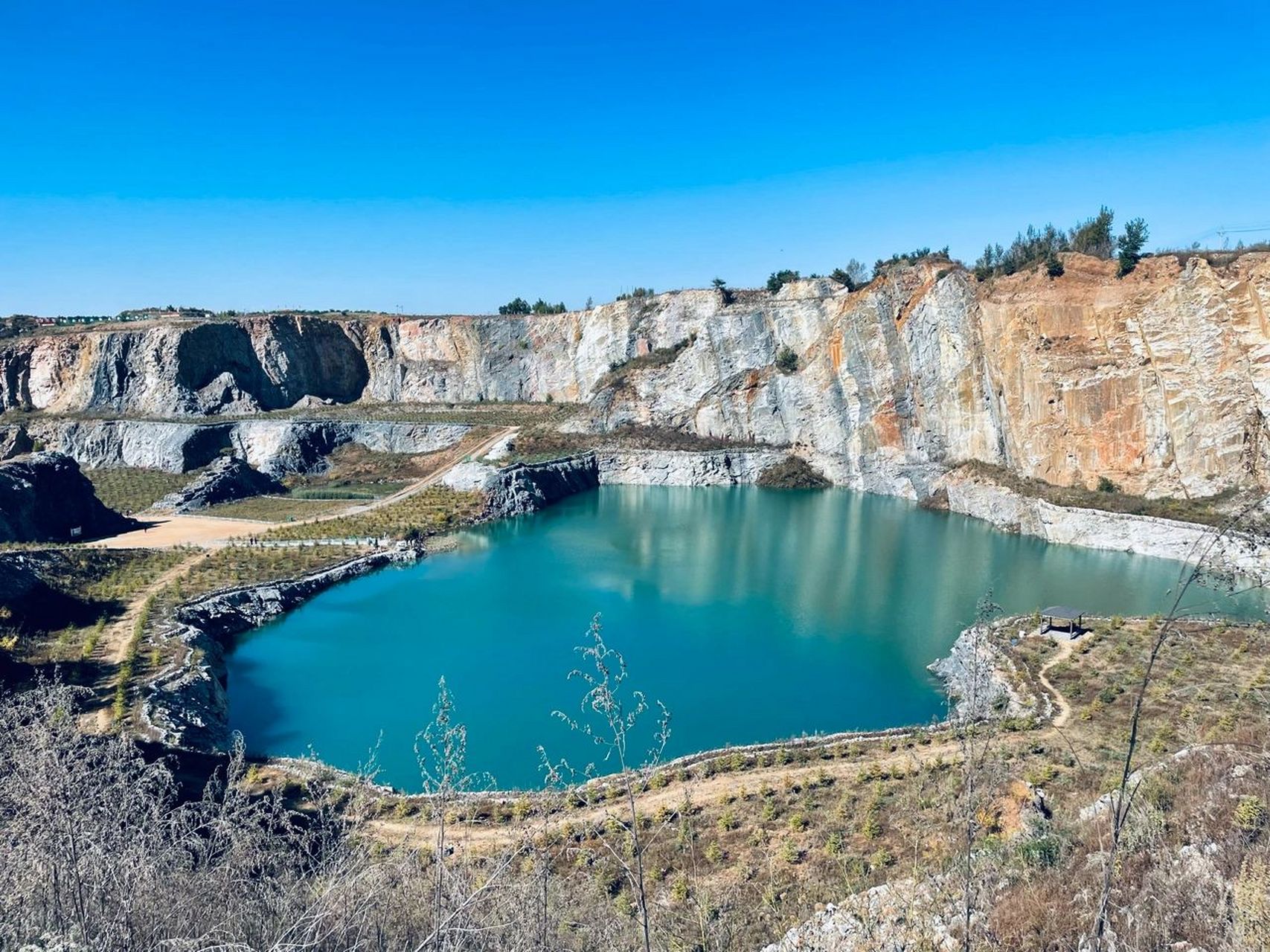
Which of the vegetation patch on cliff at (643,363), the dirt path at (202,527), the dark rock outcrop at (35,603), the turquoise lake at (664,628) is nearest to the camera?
the turquoise lake at (664,628)

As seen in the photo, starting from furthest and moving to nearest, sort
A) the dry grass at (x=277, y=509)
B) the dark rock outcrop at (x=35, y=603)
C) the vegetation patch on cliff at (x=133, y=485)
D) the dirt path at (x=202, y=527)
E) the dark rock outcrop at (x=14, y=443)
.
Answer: the dark rock outcrop at (x=14, y=443)
the vegetation patch on cliff at (x=133, y=485)
the dry grass at (x=277, y=509)
the dirt path at (x=202, y=527)
the dark rock outcrop at (x=35, y=603)

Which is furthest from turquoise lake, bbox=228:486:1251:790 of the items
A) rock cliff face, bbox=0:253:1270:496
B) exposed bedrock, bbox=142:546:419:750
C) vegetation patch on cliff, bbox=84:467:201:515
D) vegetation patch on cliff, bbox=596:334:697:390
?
vegetation patch on cliff, bbox=84:467:201:515

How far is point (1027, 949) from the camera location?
648 cm

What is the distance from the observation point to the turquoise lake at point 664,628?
2161 centimetres

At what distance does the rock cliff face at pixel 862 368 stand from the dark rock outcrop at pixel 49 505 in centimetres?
2538

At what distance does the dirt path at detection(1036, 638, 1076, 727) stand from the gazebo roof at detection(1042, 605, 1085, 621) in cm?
90

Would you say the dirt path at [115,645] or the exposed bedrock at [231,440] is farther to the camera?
the exposed bedrock at [231,440]

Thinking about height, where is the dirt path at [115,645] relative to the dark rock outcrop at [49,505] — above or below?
below

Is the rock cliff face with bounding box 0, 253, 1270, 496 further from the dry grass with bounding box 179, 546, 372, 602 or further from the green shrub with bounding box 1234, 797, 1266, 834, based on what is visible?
the green shrub with bounding box 1234, 797, 1266, 834

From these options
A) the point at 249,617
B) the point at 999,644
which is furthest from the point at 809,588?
the point at 249,617

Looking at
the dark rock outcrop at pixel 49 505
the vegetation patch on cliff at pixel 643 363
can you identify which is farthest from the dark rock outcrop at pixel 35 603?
the vegetation patch on cliff at pixel 643 363

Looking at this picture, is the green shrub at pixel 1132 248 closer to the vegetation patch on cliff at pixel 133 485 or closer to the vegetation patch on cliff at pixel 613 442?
the vegetation patch on cliff at pixel 613 442

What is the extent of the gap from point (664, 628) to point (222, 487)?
123 feet

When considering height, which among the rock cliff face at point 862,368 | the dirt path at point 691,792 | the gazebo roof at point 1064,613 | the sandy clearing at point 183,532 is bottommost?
the dirt path at point 691,792
